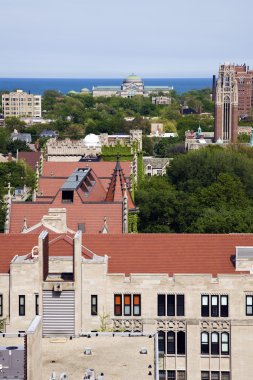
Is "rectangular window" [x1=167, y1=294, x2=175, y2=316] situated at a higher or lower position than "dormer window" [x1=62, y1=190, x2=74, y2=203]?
lower

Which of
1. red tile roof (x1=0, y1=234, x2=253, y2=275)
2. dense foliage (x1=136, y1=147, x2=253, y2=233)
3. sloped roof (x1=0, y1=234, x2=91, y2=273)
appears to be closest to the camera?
Answer: red tile roof (x1=0, y1=234, x2=253, y2=275)

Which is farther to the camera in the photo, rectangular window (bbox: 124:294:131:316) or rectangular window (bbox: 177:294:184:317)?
rectangular window (bbox: 124:294:131:316)

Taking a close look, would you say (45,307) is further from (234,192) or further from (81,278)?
(234,192)

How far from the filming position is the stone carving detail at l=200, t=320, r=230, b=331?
65562 millimetres

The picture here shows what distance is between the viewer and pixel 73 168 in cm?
11181

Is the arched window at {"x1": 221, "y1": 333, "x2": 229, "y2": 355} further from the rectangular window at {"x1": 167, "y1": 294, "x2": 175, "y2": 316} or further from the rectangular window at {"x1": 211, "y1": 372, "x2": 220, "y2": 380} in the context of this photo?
the rectangular window at {"x1": 167, "y1": 294, "x2": 175, "y2": 316}

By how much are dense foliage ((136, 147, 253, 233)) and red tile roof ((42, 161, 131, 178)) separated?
491 centimetres

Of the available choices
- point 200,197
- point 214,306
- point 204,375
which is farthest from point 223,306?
point 200,197

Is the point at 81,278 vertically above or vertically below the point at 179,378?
above

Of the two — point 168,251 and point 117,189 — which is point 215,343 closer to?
point 168,251

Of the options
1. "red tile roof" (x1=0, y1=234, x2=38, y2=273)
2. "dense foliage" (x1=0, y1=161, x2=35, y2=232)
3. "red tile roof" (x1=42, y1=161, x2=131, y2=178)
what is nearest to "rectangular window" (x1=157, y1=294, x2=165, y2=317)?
"red tile roof" (x1=0, y1=234, x2=38, y2=273)

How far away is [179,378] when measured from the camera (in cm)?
6625

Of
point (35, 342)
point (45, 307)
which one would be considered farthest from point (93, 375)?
point (45, 307)

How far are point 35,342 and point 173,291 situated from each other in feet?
73.4
